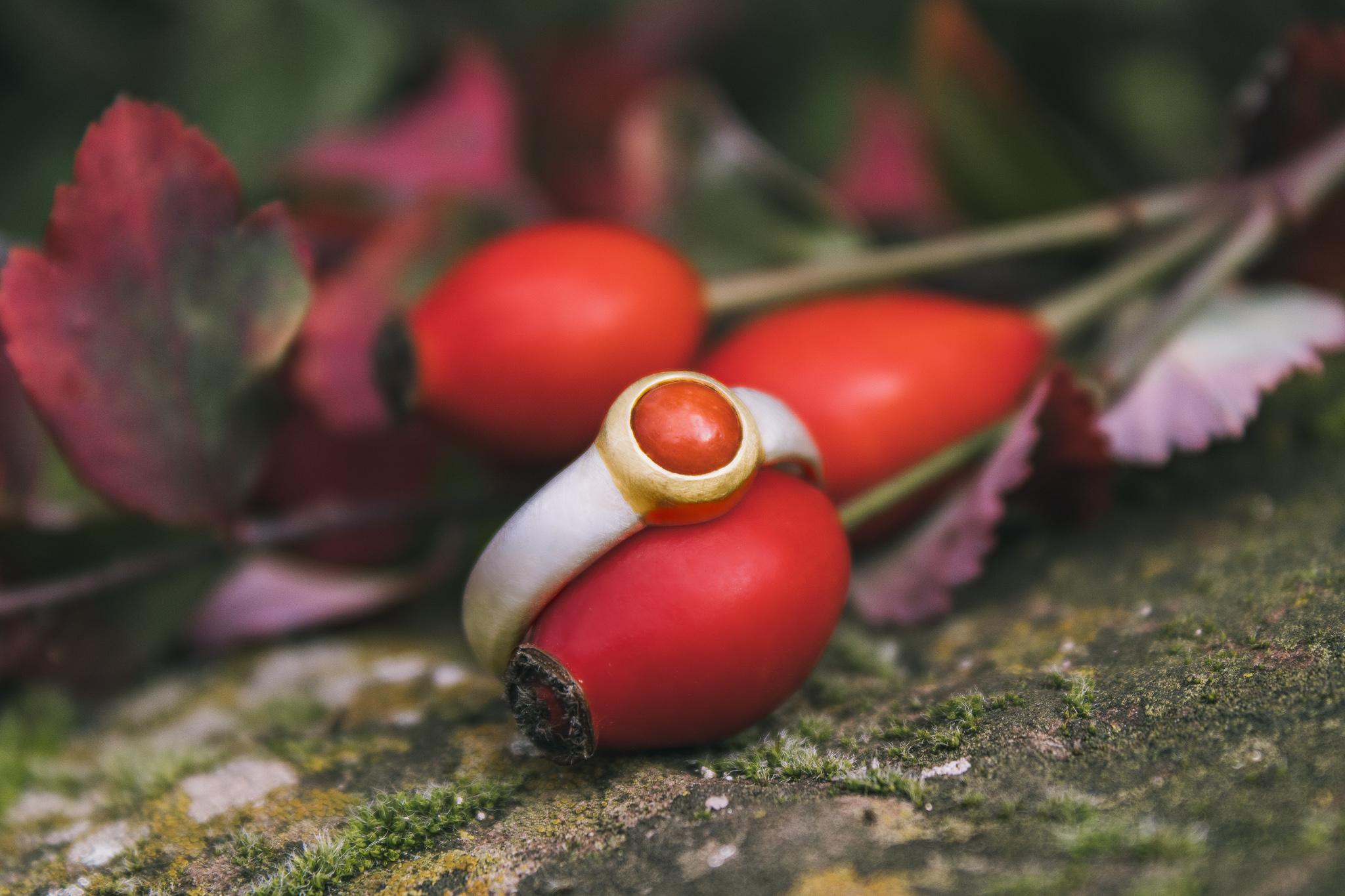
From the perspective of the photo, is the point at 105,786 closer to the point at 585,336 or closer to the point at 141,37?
the point at 585,336

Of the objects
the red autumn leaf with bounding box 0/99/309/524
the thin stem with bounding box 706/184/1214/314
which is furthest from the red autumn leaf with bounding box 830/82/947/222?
the red autumn leaf with bounding box 0/99/309/524

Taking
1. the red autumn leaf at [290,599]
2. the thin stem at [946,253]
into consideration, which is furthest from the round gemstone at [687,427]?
the red autumn leaf at [290,599]

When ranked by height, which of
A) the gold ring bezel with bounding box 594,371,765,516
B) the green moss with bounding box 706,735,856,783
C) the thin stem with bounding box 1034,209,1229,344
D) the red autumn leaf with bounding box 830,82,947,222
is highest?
the red autumn leaf with bounding box 830,82,947,222

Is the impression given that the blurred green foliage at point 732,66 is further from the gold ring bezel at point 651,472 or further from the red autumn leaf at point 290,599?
the gold ring bezel at point 651,472

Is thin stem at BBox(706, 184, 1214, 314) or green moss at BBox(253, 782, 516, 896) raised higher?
thin stem at BBox(706, 184, 1214, 314)

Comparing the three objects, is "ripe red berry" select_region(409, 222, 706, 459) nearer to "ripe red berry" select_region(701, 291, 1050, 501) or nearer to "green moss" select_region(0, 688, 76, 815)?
"ripe red berry" select_region(701, 291, 1050, 501)

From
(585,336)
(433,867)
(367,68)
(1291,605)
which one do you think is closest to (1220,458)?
(1291,605)
